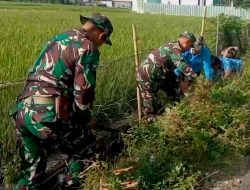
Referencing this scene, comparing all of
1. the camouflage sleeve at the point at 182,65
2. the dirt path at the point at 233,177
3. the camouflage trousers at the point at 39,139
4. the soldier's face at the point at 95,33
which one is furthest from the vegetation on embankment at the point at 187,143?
the soldier's face at the point at 95,33

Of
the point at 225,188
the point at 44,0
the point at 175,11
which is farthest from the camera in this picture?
the point at 44,0

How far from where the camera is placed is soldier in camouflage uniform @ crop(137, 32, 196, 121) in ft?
18.5

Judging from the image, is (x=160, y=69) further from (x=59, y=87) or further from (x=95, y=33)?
(x=59, y=87)

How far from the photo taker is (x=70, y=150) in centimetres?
408

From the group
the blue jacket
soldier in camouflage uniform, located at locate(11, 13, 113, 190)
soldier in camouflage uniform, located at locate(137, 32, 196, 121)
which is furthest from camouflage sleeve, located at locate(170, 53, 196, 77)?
soldier in camouflage uniform, located at locate(11, 13, 113, 190)

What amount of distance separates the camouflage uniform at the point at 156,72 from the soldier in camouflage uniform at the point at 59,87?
218 cm

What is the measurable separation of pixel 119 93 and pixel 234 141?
2.04 metres

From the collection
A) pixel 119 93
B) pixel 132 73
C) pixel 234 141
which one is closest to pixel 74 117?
pixel 234 141

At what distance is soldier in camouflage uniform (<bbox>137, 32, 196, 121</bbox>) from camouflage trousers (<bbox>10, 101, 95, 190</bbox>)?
1.69m

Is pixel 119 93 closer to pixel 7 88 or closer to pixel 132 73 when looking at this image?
pixel 132 73

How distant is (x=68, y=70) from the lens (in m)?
3.65

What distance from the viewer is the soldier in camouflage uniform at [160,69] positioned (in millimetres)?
5648

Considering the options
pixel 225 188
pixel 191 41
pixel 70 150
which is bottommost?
pixel 225 188

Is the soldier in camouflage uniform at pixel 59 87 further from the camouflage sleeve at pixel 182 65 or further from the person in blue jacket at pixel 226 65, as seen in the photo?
the person in blue jacket at pixel 226 65
